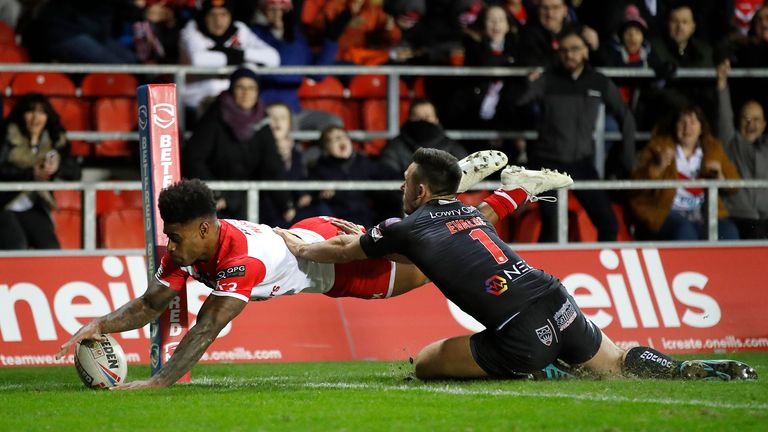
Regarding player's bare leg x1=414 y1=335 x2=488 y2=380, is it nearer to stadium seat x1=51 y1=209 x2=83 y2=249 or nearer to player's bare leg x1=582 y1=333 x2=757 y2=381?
player's bare leg x1=582 y1=333 x2=757 y2=381

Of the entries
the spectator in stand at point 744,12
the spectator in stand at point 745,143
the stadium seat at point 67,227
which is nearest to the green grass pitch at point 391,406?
the stadium seat at point 67,227

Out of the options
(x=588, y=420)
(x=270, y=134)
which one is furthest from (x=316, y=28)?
(x=588, y=420)

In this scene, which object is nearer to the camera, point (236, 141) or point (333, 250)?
point (333, 250)

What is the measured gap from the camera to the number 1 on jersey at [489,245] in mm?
8773

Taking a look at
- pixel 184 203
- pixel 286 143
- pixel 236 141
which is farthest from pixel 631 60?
pixel 184 203

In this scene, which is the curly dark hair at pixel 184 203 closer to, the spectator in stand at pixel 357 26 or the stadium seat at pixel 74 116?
the stadium seat at pixel 74 116

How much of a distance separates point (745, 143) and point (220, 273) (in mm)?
8173

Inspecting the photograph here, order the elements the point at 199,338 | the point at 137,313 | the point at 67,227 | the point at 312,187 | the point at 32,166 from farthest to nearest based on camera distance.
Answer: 1. the point at 67,227
2. the point at 32,166
3. the point at 312,187
4. the point at 137,313
5. the point at 199,338

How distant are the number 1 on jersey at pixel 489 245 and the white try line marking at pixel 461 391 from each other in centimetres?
95

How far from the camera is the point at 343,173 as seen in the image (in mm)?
13477

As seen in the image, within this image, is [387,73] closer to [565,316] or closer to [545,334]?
[565,316]

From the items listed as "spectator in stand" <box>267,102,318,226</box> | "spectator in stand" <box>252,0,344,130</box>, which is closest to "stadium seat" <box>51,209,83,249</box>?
"spectator in stand" <box>267,102,318,226</box>

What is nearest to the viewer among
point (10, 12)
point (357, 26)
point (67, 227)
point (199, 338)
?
point (199, 338)

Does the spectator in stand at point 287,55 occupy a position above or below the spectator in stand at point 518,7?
below
